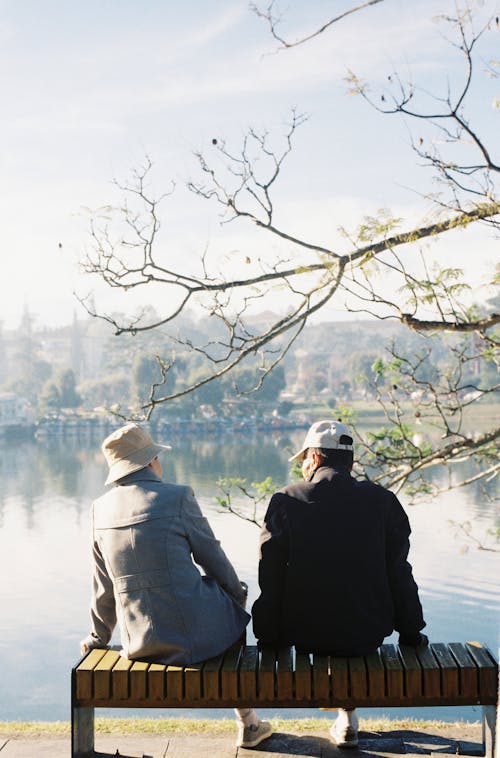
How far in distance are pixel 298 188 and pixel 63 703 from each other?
168 feet

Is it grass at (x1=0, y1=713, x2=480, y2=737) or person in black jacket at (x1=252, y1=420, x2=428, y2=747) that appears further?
grass at (x1=0, y1=713, x2=480, y2=737)

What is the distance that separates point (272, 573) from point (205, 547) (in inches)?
6.9

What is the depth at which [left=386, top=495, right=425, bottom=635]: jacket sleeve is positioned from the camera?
252cm

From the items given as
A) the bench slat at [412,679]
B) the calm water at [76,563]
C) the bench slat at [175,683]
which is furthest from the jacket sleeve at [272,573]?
the calm water at [76,563]

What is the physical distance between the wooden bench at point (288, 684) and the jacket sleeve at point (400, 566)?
136 millimetres

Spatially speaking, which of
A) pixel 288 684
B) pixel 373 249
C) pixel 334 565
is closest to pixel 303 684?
pixel 288 684

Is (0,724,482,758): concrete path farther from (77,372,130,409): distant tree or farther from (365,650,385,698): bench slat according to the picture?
(77,372,130,409): distant tree

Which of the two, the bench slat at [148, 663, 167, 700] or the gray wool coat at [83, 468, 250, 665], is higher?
the gray wool coat at [83, 468, 250, 665]

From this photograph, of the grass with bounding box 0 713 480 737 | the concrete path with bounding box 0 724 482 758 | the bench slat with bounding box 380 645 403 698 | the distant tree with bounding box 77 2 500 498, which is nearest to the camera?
the bench slat with bounding box 380 645 403 698

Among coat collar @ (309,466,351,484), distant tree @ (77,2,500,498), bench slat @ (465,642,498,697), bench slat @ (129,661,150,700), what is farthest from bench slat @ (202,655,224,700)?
distant tree @ (77,2,500,498)

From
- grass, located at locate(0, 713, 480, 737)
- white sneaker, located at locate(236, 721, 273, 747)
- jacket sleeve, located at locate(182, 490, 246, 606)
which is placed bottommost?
grass, located at locate(0, 713, 480, 737)

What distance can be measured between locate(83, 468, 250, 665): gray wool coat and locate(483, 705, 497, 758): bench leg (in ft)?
2.12

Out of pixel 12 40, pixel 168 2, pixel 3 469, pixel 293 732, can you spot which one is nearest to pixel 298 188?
pixel 3 469

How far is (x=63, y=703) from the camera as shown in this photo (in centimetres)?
1434
